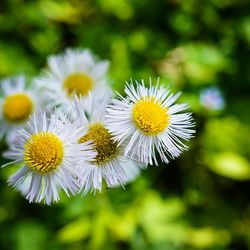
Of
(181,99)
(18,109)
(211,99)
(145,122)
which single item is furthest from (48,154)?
(211,99)

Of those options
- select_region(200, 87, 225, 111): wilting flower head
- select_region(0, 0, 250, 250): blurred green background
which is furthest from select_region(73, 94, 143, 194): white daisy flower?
select_region(200, 87, 225, 111): wilting flower head

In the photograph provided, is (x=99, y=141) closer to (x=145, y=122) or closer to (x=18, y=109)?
(x=145, y=122)

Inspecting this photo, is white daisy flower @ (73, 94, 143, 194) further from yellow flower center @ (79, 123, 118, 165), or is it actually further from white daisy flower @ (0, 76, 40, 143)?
white daisy flower @ (0, 76, 40, 143)

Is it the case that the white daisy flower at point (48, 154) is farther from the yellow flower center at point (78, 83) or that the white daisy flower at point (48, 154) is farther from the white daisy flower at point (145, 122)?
the yellow flower center at point (78, 83)

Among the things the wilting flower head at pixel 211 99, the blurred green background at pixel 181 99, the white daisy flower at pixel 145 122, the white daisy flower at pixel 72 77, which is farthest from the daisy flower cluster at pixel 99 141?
the wilting flower head at pixel 211 99

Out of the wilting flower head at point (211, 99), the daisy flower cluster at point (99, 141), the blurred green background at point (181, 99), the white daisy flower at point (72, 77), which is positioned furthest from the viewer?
the wilting flower head at point (211, 99)
